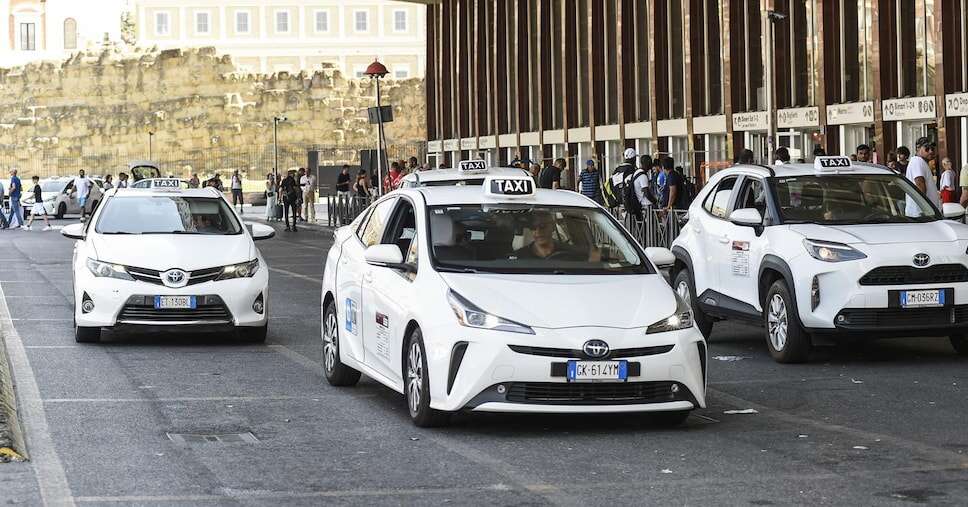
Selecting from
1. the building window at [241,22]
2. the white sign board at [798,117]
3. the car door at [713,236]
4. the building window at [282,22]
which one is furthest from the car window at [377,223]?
the building window at [241,22]

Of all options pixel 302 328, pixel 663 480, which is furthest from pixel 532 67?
pixel 663 480

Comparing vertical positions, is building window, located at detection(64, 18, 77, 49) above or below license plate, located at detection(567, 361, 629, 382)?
above

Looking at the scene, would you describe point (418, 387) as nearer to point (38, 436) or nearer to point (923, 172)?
point (38, 436)

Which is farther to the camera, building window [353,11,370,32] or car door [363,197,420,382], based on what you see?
building window [353,11,370,32]

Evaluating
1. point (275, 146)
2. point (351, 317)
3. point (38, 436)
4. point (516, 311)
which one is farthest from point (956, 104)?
point (275, 146)

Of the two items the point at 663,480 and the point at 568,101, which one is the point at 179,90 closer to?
the point at 568,101

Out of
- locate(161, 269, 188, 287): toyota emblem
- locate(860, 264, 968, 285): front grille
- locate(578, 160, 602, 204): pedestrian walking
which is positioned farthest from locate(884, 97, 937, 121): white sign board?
locate(161, 269, 188, 287): toyota emblem

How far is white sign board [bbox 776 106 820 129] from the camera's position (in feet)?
115

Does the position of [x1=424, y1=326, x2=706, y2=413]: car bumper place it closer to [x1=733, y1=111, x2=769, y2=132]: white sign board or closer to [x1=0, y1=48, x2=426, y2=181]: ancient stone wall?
[x1=733, y1=111, x2=769, y2=132]: white sign board

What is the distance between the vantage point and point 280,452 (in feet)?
29.5

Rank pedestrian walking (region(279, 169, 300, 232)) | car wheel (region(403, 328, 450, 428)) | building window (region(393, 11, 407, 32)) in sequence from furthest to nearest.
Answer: building window (region(393, 11, 407, 32))
pedestrian walking (region(279, 169, 300, 232))
car wheel (region(403, 328, 450, 428))

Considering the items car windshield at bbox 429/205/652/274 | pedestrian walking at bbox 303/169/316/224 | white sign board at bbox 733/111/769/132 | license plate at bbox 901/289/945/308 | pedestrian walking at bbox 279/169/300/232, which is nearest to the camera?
car windshield at bbox 429/205/652/274

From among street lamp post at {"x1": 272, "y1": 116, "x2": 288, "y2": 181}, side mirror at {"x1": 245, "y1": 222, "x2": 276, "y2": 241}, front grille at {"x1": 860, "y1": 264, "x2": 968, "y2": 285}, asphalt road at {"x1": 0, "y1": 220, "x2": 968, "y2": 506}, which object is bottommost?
asphalt road at {"x1": 0, "y1": 220, "x2": 968, "y2": 506}

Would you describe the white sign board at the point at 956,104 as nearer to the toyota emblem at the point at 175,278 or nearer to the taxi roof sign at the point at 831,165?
the taxi roof sign at the point at 831,165
